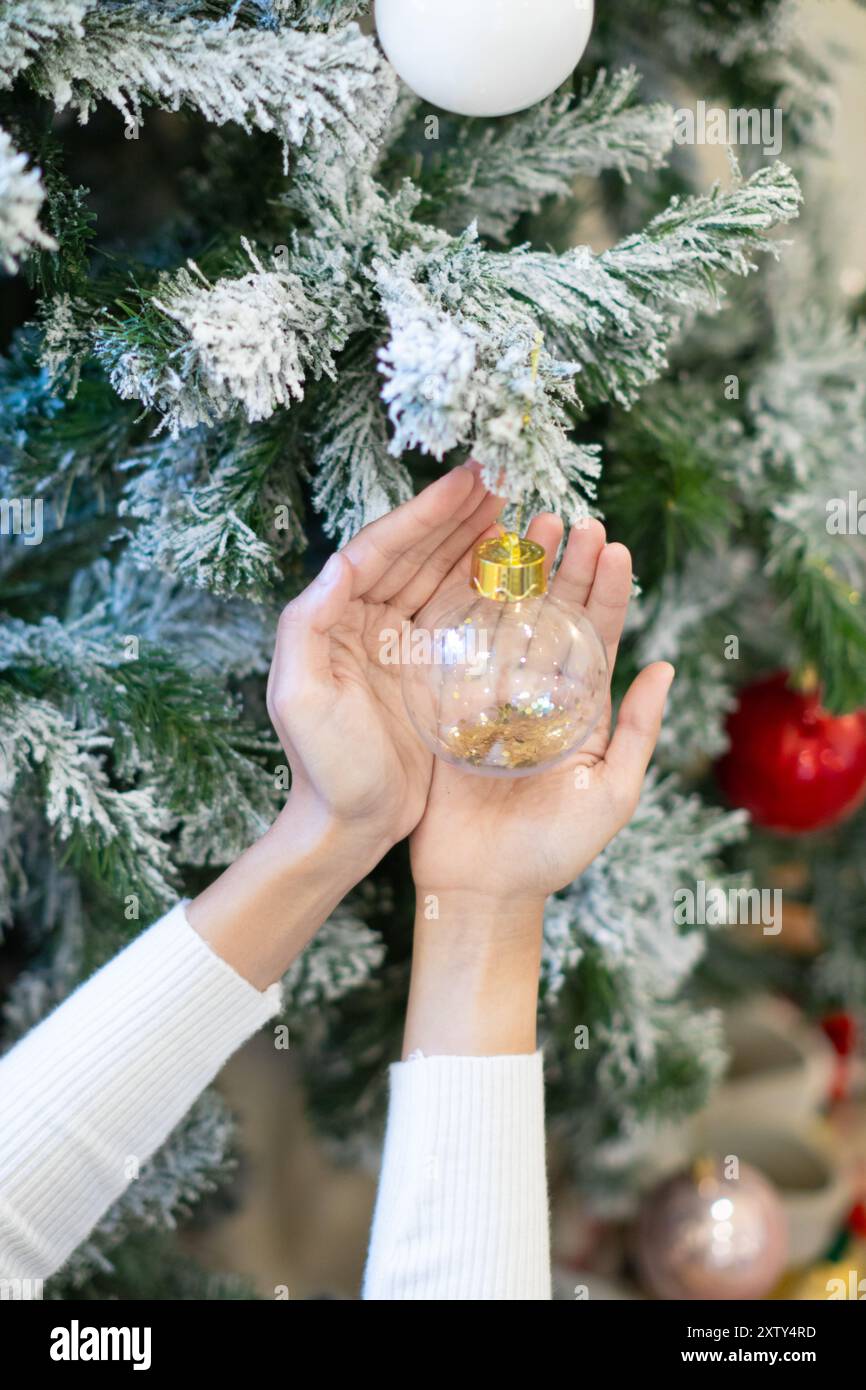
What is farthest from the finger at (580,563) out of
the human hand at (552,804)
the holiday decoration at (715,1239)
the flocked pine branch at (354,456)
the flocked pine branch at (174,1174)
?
the holiday decoration at (715,1239)

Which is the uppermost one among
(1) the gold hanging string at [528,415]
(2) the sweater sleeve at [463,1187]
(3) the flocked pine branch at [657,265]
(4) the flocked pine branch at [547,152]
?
(4) the flocked pine branch at [547,152]

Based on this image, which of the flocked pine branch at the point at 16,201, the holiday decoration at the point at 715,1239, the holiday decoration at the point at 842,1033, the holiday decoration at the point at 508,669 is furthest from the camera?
the holiday decoration at the point at 842,1033

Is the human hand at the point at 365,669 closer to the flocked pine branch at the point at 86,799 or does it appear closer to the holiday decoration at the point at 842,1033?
the flocked pine branch at the point at 86,799

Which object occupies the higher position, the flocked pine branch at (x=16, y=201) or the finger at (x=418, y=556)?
A: the flocked pine branch at (x=16, y=201)

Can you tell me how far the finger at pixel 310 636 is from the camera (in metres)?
0.61

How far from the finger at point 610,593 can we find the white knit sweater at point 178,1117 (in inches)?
11.1

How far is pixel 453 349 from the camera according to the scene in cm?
46

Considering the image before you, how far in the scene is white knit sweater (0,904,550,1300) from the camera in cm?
65

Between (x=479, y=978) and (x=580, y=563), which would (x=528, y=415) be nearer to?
(x=580, y=563)

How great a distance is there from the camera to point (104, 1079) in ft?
2.15

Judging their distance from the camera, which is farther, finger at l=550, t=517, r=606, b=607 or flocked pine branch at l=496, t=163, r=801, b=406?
finger at l=550, t=517, r=606, b=607

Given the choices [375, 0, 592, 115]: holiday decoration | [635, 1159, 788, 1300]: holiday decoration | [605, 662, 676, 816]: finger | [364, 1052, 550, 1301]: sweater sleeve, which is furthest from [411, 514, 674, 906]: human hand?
[635, 1159, 788, 1300]: holiday decoration

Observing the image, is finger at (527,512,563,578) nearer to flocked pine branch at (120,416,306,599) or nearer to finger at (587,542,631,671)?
finger at (587,542,631,671)
